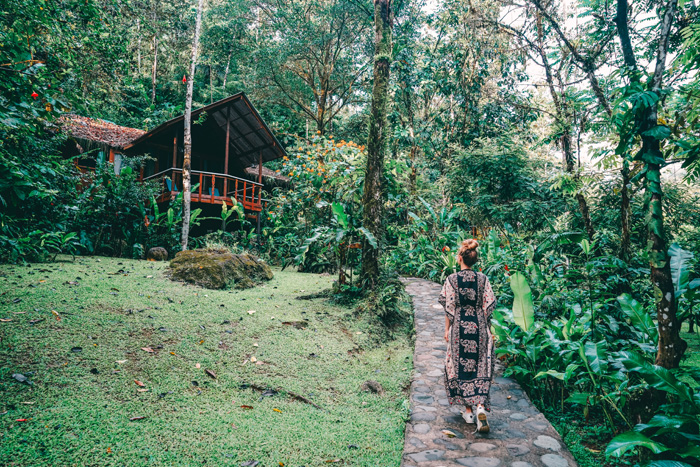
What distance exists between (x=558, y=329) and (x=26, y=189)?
4.65 meters

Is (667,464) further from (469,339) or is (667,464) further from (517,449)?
(469,339)

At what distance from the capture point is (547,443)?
2.71 meters

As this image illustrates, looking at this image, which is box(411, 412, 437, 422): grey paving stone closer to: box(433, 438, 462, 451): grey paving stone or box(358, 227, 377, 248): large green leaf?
box(433, 438, 462, 451): grey paving stone

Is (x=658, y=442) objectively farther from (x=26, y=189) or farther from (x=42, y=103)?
(x=42, y=103)

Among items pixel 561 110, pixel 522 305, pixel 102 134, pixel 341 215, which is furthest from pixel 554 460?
pixel 102 134

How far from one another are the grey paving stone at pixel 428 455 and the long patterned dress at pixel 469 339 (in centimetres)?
60

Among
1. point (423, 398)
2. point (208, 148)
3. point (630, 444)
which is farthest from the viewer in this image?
point (208, 148)

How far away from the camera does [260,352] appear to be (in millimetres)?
3939

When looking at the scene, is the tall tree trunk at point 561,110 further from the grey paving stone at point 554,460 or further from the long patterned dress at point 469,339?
the grey paving stone at point 554,460

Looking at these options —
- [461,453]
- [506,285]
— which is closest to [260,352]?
[461,453]

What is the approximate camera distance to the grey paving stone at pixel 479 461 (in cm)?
243

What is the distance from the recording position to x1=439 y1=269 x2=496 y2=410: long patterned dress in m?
3.08

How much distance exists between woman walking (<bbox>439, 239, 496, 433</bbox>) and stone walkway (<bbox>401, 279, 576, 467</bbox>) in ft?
0.69

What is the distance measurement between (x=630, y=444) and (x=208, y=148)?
1852 centimetres
